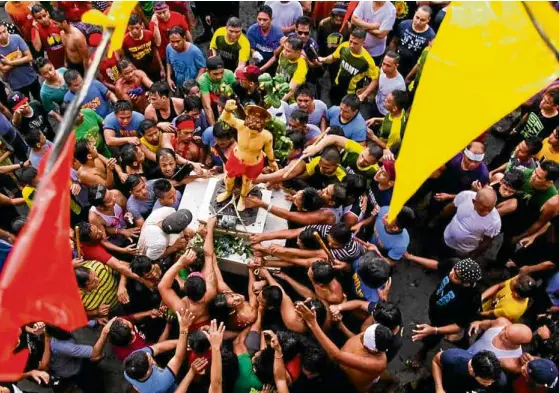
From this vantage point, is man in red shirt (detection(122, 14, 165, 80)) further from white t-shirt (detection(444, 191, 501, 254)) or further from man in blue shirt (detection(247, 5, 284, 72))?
white t-shirt (detection(444, 191, 501, 254))

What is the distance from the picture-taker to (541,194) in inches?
233

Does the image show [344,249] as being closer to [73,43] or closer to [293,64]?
[293,64]

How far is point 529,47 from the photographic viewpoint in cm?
347

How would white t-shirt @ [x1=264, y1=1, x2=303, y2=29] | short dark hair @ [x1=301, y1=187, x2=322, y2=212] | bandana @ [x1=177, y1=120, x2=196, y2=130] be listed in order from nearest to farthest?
short dark hair @ [x1=301, y1=187, x2=322, y2=212]
bandana @ [x1=177, y1=120, x2=196, y2=130]
white t-shirt @ [x1=264, y1=1, x2=303, y2=29]

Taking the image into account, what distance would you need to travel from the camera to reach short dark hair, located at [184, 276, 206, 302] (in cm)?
473

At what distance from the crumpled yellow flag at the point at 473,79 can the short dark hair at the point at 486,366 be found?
65.6 inches

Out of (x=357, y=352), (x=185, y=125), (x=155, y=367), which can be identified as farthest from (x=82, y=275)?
(x=357, y=352)

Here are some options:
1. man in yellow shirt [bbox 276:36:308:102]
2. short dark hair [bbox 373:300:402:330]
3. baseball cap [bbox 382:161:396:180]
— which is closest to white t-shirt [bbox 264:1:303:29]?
man in yellow shirt [bbox 276:36:308:102]

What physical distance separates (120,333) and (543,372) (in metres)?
3.35

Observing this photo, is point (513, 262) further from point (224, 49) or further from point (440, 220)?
point (224, 49)

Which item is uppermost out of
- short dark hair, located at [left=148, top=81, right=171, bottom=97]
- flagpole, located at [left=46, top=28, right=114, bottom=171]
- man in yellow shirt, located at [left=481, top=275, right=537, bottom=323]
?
flagpole, located at [left=46, top=28, right=114, bottom=171]

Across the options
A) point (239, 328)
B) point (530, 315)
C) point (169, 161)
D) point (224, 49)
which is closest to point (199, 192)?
point (169, 161)

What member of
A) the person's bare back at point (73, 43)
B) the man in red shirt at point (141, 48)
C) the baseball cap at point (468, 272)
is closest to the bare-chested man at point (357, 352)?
the baseball cap at point (468, 272)

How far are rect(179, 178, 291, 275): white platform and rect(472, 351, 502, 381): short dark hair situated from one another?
2132mm
